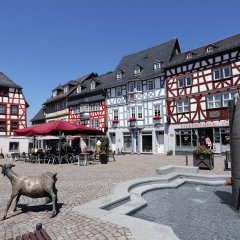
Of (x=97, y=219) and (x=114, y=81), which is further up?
(x=114, y=81)

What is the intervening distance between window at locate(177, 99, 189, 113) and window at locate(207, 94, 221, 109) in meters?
2.47

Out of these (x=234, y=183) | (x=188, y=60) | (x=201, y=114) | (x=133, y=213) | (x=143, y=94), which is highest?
(x=188, y=60)

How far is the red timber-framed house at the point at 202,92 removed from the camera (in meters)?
24.8

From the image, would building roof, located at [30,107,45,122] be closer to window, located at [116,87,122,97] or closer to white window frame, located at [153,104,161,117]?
window, located at [116,87,122,97]

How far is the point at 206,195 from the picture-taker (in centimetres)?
802

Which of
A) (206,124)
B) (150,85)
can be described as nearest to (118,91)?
(150,85)

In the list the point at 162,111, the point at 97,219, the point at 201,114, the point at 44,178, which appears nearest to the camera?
the point at 97,219

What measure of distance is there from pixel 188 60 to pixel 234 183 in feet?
74.7

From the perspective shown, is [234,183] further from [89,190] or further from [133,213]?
[89,190]

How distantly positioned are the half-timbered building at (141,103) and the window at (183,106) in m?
1.90

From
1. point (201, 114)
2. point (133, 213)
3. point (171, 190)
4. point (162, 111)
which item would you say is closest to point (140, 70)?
point (162, 111)

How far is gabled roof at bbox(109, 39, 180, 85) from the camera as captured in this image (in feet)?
105

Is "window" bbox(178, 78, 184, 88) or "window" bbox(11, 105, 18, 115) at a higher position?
"window" bbox(178, 78, 184, 88)

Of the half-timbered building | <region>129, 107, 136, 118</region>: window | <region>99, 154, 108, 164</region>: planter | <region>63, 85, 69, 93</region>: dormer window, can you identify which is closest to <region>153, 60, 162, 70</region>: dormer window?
the half-timbered building
